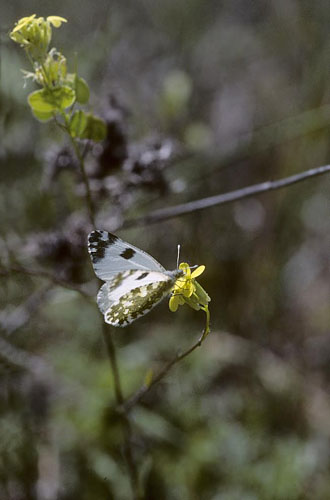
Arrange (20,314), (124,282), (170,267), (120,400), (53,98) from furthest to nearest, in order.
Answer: (170,267) < (20,314) < (120,400) < (53,98) < (124,282)

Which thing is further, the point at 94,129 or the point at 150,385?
the point at 94,129

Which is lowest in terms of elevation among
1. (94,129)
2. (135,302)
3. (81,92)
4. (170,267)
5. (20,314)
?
(170,267)

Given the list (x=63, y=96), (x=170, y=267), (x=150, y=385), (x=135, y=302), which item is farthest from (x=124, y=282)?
(x=170, y=267)

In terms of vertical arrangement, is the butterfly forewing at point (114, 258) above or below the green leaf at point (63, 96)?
below

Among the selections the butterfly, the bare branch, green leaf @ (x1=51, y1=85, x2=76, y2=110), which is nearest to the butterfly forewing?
the butterfly

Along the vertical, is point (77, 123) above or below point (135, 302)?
above

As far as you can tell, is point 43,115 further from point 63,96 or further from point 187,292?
point 187,292

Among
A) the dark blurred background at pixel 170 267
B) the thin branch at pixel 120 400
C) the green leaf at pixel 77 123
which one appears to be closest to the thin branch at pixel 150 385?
the thin branch at pixel 120 400

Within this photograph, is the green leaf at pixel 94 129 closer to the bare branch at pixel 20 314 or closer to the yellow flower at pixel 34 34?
the yellow flower at pixel 34 34
